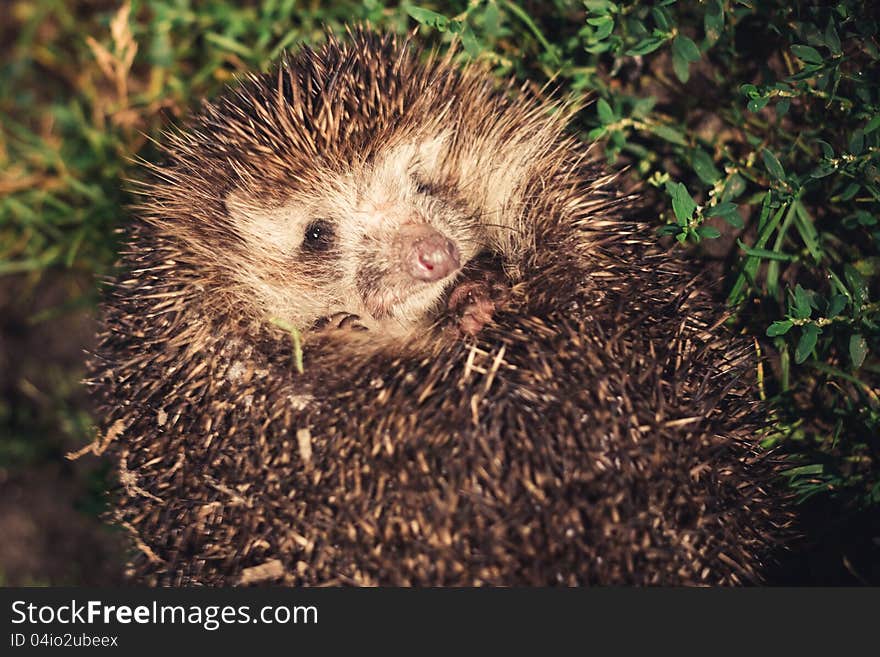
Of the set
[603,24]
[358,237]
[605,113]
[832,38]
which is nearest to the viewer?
[832,38]

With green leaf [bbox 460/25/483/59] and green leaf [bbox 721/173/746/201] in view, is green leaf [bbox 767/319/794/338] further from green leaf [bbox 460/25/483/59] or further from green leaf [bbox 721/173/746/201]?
green leaf [bbox 460/25/483/59]

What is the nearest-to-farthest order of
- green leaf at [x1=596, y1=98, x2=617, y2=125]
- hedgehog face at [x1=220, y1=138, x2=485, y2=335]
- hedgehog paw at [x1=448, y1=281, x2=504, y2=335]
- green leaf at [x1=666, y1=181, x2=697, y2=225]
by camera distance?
hedgehog paw at [x1=448, y1=281, x2=504, y2=335] → hedgehog face at [x1=220, y1=138, x2=485, y2=335] → green leaf at [x1=666, y1=181, x2=697, y2=225] → green leaf at [x1=596, y1=98, x2=617, y2=125]

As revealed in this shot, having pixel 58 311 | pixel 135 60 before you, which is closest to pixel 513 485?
pixel 58 311

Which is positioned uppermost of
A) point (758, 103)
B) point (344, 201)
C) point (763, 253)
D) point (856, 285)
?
point (758, 103)

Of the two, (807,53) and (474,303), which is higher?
(807,53)

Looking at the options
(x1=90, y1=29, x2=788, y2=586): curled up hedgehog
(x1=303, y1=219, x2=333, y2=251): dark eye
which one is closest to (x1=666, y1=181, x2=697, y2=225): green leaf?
(x1=90, y1=29, x2=788, y2=586): curled up hedgehog

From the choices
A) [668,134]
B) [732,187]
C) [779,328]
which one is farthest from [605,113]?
Result: [779,328]

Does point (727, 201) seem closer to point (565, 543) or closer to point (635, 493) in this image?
point (635, 493)

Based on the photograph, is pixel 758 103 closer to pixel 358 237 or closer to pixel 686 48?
pixel 686 48
